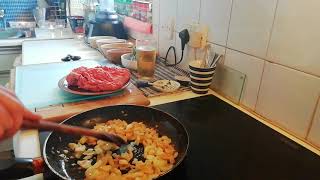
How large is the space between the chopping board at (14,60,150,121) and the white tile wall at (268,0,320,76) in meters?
0.42

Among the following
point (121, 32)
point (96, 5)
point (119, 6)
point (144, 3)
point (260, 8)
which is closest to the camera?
point (260, 8)

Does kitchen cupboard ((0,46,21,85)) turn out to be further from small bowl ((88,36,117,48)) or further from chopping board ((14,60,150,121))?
chopping board ((14,60,150,121))

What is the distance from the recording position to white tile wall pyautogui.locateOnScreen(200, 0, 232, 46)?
0.87m

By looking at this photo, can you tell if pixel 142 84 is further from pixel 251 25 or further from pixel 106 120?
pixel 251 25

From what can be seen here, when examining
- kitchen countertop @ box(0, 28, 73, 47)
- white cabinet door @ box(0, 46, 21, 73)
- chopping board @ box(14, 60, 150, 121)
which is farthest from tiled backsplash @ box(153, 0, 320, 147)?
white cabinet door @ box(0, 46, 21, 73)

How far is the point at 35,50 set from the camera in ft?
4.83

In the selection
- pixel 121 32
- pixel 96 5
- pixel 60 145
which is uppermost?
pixel 96 5

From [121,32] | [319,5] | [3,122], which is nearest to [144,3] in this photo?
[121,32]

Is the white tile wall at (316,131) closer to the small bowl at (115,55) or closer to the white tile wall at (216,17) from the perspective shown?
the white tile wall at (216,17)

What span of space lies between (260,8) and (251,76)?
0.66ft

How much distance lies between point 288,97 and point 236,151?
8.4 inches

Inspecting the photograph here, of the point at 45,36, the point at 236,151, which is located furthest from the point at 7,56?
the point at 236,151

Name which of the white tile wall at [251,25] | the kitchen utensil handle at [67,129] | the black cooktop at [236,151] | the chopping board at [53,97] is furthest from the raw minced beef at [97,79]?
the white tile wall at [251,25]

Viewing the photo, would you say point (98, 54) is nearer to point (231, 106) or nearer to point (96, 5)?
point (96, 5)
